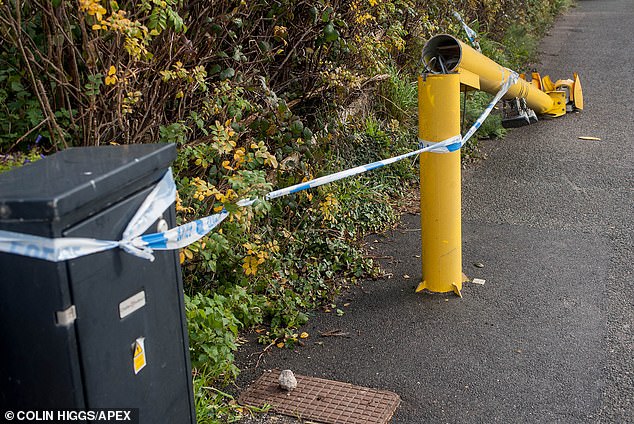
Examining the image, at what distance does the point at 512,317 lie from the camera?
4555 mm

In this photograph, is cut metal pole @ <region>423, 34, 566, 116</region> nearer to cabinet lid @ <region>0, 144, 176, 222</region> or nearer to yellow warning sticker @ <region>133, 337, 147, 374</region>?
cabinet lid @ <region>0, 144, 176, 222</region>

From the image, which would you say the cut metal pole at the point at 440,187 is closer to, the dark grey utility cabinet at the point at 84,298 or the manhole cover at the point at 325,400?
the manhole cover at the point at 325,400

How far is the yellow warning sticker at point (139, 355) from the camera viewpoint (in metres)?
2.38

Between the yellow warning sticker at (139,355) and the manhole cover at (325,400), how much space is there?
1358 mm

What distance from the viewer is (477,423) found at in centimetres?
350

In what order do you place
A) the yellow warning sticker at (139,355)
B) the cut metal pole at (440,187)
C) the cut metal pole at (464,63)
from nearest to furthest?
1. the yellow warning sticker at (139,355)
2. the cut metal pole at (440,187)
3. the cut metal pole at (464,63)

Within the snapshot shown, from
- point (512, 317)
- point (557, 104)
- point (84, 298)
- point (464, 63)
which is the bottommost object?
point (512, 317)

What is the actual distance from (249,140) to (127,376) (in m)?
2.99

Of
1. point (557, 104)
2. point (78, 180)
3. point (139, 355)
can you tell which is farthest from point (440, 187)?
point (557, 104)

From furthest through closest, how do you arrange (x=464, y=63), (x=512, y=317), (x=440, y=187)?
(x=464, y=63)
(x=440, y=187)
(x=512, y=317)

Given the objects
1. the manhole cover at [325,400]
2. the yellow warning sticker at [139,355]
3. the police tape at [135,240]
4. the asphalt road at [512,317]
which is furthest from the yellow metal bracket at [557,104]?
the yellow warning sticker at [139,355]

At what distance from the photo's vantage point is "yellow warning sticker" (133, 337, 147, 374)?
2375 millimetres

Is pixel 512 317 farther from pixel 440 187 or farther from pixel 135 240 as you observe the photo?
pixel 135 240

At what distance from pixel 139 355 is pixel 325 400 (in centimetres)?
156
